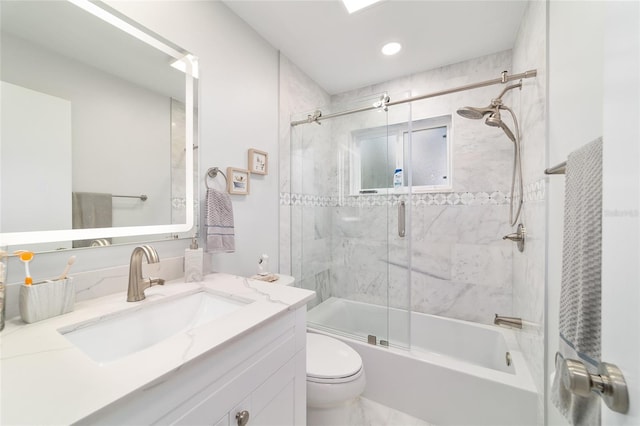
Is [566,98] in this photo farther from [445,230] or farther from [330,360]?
[330,360]

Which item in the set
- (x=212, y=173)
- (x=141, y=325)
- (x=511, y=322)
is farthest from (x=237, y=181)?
(x=511, y=322)

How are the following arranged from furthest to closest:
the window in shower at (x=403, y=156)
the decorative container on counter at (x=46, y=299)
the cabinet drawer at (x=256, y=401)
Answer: the window in shower at (x=403, y=156), the decorative container on counter at (x=46, y=299), the cabinet drawer at (x=256, y=401)

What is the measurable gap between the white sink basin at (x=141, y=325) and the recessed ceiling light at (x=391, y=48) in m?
2.00

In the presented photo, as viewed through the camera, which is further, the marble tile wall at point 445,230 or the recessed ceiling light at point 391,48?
the marble tile wall at point 445,230

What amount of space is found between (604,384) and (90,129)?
1513 mm

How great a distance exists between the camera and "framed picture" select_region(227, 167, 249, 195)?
1504 millimetres

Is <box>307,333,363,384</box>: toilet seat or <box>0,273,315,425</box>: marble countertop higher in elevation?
<box>0,273,315,425</box>: marble countertop

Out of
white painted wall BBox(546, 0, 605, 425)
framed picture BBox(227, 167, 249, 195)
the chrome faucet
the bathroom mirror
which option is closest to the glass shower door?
framed picture BBox(227, 167, 249, 195)

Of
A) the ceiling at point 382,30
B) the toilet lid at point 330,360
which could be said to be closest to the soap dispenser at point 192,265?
the toilet lid at point 330,360

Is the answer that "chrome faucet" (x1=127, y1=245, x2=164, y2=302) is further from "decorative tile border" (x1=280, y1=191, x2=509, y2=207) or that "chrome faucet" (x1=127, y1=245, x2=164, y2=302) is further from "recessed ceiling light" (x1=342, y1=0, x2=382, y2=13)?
"recessed ceiling light" (x1=342, y1=0, x2=382, y2=13)

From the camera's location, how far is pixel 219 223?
1.35 m

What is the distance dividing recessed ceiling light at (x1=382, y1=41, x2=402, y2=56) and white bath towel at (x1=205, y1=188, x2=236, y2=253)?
161cm

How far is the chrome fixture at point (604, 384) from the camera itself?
1.02 feet

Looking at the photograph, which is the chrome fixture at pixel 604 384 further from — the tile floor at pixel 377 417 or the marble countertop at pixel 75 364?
the tile floor at pixel 377 417
